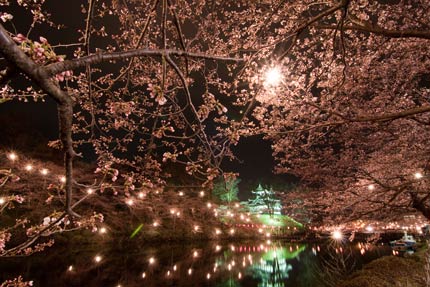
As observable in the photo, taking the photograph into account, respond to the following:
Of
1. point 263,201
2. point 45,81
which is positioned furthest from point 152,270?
point 263,201

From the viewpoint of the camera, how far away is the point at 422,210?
9891mm

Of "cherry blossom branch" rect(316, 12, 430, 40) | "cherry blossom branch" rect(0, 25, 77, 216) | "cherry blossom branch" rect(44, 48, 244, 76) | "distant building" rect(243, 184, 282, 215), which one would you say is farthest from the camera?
"distant building" rect(243, 184, 282, 215)

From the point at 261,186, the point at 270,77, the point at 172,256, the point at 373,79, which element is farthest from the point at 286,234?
the point at 270,77

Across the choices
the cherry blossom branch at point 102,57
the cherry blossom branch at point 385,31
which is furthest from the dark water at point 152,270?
the cherry blossom branch at point 102,57

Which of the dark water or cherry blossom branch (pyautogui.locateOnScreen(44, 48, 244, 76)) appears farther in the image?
the dark water

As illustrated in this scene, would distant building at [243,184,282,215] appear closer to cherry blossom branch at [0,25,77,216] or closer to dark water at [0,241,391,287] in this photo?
dark water at [0,241,391,287]

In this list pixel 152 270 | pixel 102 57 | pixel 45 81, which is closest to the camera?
pixel 45 81

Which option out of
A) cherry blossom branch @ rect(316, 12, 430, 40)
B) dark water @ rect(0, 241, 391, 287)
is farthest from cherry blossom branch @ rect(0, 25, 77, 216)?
dark water @ rect(0, 241, 391, 287)

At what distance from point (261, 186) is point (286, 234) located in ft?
92.7

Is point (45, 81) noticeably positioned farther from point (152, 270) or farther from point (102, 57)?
point (152, 270)

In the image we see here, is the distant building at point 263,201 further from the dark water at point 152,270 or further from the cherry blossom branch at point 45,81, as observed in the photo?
the cherry blossom branch at point 45,81

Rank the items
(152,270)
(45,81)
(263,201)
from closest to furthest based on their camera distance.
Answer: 1. (45,81)
2. (152,270)
3. (263,201)

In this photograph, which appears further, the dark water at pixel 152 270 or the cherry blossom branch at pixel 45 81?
the dark water at pixel 152 270

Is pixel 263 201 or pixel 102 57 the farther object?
pixel 263 201
